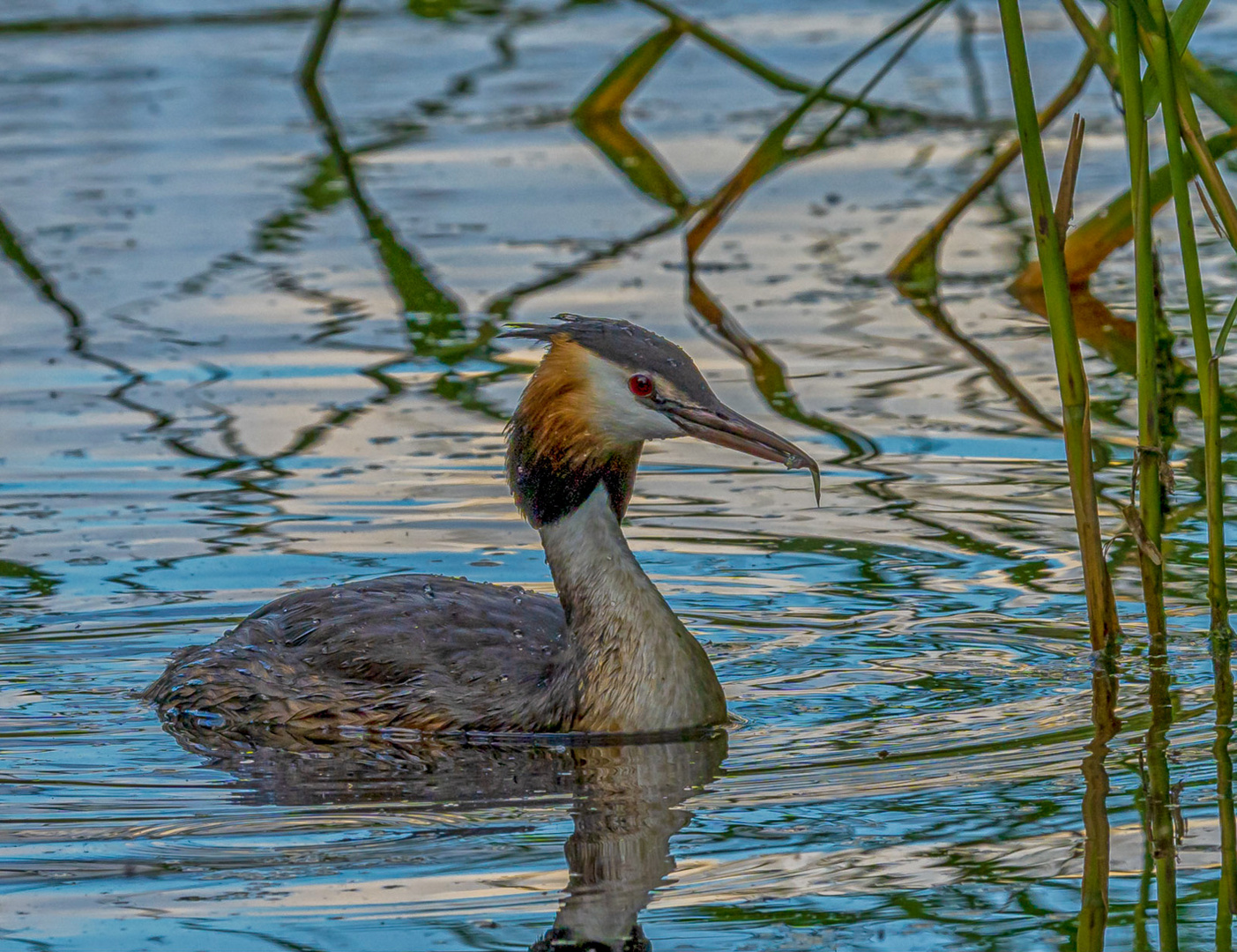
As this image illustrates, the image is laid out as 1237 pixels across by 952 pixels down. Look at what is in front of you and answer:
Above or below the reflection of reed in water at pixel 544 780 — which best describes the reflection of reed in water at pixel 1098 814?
above

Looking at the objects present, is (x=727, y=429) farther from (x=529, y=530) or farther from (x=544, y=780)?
(x=529, y=530)

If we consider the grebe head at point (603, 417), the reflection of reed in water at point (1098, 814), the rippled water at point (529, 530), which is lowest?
the rippled water at point (529, 530)

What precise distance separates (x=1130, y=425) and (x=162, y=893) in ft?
16.7

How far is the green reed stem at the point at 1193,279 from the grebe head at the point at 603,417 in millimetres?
1062

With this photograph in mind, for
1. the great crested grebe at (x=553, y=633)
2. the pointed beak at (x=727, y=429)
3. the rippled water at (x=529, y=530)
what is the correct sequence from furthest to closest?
1. the great crested grebe at (x=553, y=633)
2. the pointed beak at (x=727, y=429)
3. the rippled water at (x=529, y=530)

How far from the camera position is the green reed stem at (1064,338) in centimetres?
607

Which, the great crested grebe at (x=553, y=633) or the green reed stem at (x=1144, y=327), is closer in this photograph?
the green reed stem at (x=1144, y=327)

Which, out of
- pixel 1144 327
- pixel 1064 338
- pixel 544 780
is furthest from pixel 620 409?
pixel 1144 327

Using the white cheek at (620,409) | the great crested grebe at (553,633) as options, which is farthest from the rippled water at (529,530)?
the white cheek at (620,409)

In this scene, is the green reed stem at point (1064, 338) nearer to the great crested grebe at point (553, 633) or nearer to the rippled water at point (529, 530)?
the rippled water at point (529, 530)

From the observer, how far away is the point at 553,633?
695 centimetres

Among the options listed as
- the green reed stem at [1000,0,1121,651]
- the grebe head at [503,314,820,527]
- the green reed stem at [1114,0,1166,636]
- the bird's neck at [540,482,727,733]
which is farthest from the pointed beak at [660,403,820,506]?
the green reed stem at [1114,0,1166,636]

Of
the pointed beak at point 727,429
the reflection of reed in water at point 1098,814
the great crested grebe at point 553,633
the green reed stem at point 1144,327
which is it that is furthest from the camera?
the great crested grebe at point 553,633

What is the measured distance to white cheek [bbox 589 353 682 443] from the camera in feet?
21.4
